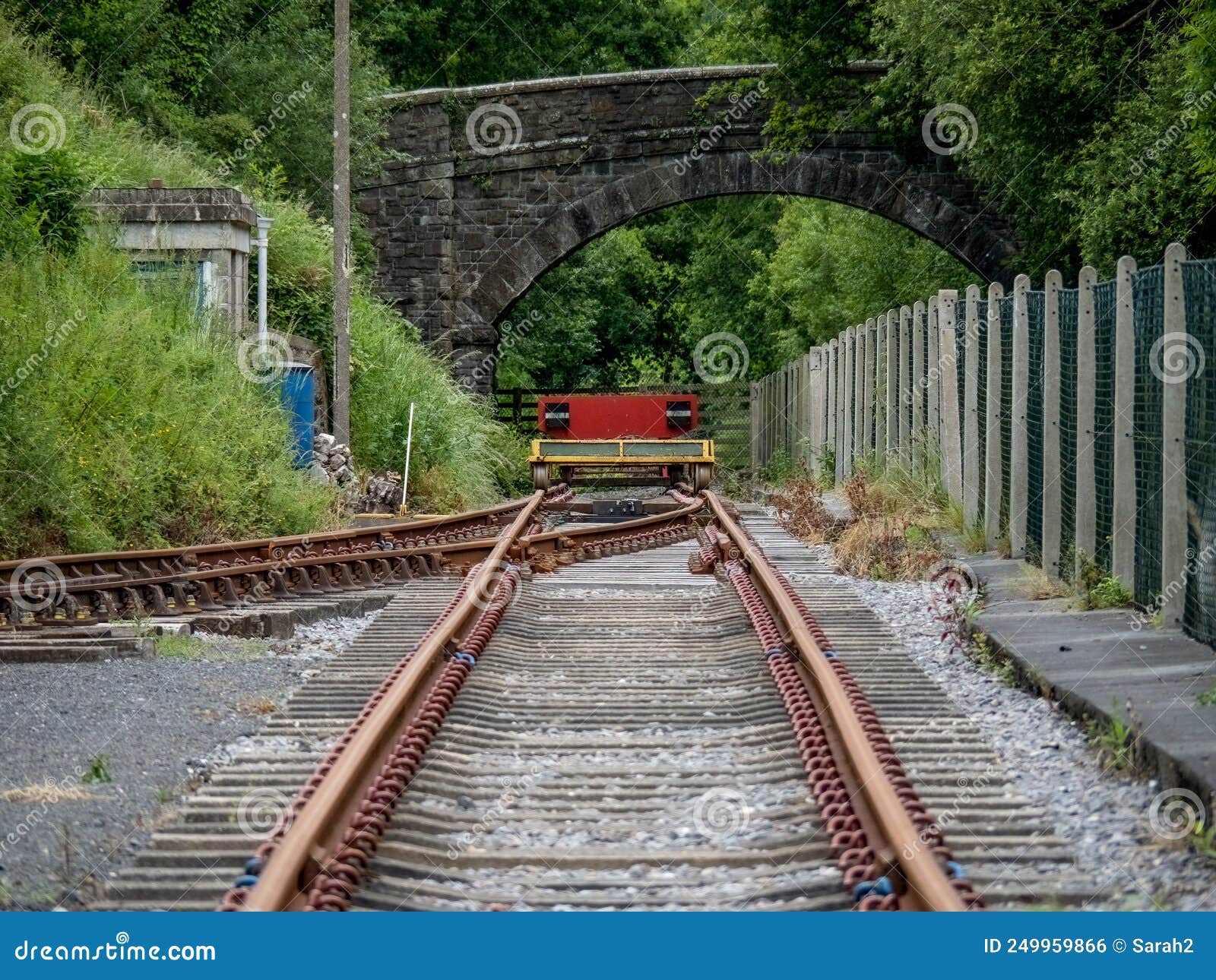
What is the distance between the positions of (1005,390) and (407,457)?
8.81m

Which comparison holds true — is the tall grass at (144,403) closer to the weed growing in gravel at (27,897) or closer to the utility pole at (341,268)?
the utility pole at (341,268)

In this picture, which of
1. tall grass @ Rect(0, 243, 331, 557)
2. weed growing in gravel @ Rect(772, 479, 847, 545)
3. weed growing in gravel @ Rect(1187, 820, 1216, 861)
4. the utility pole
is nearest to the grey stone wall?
tall grass @ Rect(0, 243, 331, 557)

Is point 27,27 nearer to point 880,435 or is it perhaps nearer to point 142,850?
point 880,435

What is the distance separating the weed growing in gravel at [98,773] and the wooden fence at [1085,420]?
4686mm

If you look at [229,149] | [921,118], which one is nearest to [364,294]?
[229,149]

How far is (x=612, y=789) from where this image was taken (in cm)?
492

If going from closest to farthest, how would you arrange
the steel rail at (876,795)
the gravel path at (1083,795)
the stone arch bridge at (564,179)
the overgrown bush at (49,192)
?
the steel rail at (876,795)
the gravel path at (1083,795)
the overgrown bush at (49,192)
the stone arch bridge at (564,179)

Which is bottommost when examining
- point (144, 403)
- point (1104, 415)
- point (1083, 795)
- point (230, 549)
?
point (1083, 795)

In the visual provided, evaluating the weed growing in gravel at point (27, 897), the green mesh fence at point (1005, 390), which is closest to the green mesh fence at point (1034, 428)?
the green mesh fence at point (1005, 390)

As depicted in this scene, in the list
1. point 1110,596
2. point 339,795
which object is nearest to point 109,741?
point 339,795

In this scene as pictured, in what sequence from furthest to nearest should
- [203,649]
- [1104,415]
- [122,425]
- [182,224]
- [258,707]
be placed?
[182,224]
[122,425]
[1104,415]
[203,649]
[258,707]

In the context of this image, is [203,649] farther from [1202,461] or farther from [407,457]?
[407,457]

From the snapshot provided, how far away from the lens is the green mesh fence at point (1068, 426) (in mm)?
9727

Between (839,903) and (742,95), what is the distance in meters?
26.8
